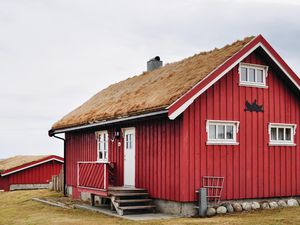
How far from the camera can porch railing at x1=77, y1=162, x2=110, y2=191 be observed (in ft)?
58.9

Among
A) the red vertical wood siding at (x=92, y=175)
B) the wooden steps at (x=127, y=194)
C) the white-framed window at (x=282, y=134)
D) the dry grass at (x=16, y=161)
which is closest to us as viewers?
the wooden steps at (x=127, y=194)

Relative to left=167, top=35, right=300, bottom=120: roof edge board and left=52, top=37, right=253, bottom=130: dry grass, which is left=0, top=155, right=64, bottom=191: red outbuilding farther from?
left=167, top=35, right=300, bottom=120: roof edge board

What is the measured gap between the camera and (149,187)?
18.0m

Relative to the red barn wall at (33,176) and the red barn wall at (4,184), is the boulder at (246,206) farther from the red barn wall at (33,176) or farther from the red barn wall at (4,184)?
the red barn wall at (4,184)

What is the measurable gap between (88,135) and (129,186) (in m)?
4.94

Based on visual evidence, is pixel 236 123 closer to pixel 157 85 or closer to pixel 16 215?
pixel 157 85

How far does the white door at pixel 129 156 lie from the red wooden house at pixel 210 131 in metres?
0.04

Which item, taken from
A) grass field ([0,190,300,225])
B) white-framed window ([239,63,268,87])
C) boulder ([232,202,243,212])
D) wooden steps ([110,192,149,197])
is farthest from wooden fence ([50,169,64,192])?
white-framed window ([239,63,268,87])

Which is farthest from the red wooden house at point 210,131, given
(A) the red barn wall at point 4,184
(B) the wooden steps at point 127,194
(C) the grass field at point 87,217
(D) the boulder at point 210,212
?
(A) the red barn wall at point 4,184

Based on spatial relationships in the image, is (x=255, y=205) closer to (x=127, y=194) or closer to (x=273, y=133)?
(x=273, y=133)

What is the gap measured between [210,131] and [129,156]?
374 cm

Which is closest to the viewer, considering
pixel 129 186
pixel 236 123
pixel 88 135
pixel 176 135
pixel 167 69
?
pixel 176 135

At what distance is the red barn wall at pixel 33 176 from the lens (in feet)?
117

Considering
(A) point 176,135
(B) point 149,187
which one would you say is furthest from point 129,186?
(A) point 176,135
